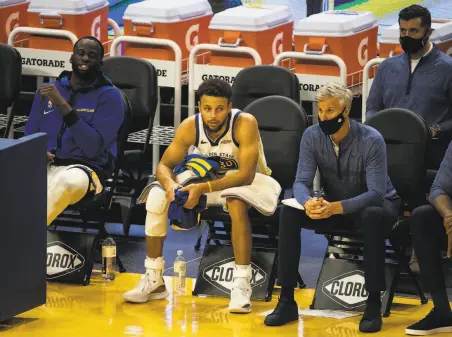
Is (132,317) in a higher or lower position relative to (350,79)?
lower

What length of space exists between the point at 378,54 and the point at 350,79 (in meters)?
0.56

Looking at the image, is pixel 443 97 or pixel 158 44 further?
pixel 158 44

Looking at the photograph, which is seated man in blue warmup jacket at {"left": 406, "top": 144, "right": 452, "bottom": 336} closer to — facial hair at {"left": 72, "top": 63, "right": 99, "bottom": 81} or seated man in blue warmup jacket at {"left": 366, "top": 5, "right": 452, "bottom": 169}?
seated man in blue warmup jacket at {"left": 366, "top": 5, "right": 452, "bottom": 169}

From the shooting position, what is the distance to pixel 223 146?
7621 millimetres

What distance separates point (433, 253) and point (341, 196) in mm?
654

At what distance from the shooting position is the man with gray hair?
698 cm

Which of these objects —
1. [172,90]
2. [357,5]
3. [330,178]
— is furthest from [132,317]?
[357,5]

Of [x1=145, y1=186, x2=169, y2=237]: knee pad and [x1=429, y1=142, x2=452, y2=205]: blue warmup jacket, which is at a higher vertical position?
[x1=429, y1=142, x2=452, y2=205]: blue warmup jacket

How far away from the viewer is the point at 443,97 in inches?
324

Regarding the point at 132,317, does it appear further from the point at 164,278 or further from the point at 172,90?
the point at 172,90

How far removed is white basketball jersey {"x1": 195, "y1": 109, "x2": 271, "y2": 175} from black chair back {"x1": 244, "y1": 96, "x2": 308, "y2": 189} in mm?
381

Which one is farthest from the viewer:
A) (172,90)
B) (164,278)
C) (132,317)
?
(172,90)

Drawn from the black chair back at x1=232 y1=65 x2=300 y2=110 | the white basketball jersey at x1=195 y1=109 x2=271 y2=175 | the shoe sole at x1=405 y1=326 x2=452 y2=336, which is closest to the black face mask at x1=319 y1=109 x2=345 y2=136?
the white basketball jersey at x1=195 y1=109 x2=271 y2=175

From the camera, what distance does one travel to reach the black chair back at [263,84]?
8672 mm
